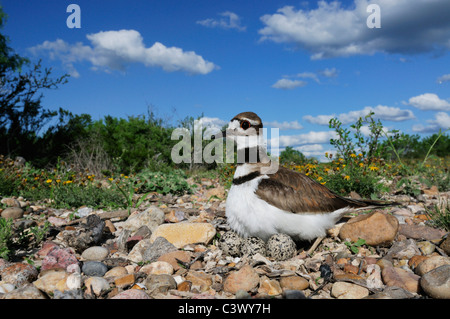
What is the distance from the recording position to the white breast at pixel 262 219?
4586mm

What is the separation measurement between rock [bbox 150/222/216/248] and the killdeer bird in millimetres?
483

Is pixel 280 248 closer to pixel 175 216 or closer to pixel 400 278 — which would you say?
pixel 400 278

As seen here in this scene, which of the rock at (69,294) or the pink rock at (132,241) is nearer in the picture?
the rock at (69,294)

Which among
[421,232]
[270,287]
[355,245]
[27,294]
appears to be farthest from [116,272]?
[421,232]

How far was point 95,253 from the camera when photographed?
5.02 m

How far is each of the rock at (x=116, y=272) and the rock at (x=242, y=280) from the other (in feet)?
4.20

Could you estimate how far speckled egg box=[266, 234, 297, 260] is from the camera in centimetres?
450

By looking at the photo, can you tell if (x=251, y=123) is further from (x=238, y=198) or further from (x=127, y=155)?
(x=127, y=155)

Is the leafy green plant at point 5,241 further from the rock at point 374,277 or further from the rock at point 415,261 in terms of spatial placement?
the rock at point 415,261

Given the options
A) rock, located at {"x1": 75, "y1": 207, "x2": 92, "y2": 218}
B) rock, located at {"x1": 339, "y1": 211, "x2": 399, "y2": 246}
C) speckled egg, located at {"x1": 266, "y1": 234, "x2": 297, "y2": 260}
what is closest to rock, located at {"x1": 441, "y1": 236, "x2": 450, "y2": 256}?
rock, located at {"x1": 339, "y1": 211, "x2": 399, "y2": 246}

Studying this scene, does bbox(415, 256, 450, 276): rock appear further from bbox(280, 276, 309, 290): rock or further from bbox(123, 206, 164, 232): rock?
bbox(123, 206, 164, 232): rock

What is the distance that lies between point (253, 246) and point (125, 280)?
1605 millimetres

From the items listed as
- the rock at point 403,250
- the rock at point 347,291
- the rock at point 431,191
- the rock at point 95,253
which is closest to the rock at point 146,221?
the rock at point 95,253
